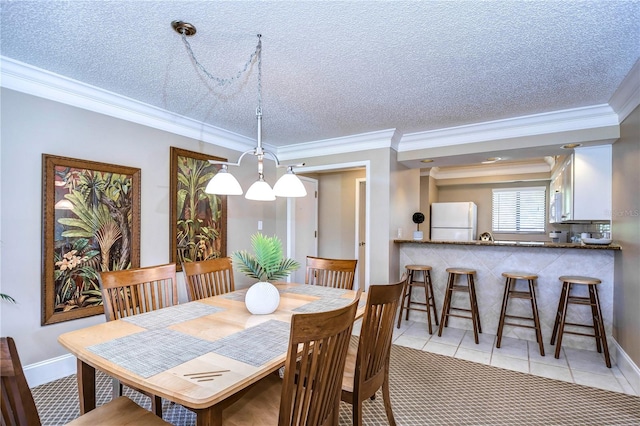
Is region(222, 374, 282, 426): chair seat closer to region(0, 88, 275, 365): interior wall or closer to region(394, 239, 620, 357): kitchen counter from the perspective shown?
region(0, 88, 275, 365): interior wall

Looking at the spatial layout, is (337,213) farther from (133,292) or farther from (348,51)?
(133,292)

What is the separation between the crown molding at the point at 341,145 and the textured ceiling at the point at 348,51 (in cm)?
68

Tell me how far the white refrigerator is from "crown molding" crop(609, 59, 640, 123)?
3279mm

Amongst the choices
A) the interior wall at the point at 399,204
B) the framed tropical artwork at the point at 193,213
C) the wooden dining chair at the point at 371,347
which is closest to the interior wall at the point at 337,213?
the interior wall at the point at 399,204

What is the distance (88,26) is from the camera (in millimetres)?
1756

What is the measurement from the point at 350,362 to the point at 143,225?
2.27 meters

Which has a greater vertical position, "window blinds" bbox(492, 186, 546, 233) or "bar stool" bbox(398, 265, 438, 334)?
"window blinds" bbox(492, 186, 546, 233)

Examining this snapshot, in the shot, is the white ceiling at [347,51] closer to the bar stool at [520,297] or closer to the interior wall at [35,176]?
the interior wall at [35,176]

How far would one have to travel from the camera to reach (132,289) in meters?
1.98

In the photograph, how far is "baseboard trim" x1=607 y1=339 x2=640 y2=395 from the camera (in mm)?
2389

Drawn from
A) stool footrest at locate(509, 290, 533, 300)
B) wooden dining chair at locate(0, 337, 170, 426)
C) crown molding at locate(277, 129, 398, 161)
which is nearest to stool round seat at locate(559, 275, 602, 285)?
stool footrest at locate(509, 290, 533, 300)

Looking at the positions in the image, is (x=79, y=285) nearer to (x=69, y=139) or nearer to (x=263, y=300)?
(x=69, y=139)

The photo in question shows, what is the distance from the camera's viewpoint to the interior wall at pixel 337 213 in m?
5.48

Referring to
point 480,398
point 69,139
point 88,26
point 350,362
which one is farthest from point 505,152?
point 69,139
